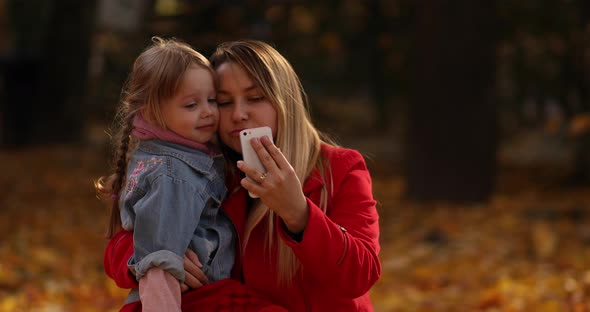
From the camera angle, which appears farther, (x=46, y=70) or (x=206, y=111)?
(x=46, y=70)

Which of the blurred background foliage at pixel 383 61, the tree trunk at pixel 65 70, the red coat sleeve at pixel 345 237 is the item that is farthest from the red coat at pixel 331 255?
the tree trunk at pixel 65 70

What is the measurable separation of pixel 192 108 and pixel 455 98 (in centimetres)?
520

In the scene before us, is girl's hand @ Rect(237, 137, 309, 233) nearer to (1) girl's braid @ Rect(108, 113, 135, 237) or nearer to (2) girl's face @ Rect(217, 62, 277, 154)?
(2) girl's face @ Rect(217, 62, 277, 154)

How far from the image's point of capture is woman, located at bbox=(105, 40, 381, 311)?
101 inches

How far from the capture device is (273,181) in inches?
91.4

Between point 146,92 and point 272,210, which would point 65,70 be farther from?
point 272,210

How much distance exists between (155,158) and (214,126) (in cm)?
21

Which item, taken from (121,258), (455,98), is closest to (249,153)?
(121,258)

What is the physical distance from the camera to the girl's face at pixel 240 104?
103 inches

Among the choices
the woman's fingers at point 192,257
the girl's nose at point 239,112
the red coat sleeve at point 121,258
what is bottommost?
the red coat sleeve at point 121,258

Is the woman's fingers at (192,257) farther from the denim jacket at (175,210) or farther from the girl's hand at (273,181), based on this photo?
the girl's hand at (273,181)

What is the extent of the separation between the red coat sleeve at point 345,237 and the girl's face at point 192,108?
40 centimetres

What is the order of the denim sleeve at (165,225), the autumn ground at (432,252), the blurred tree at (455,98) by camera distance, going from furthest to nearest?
1. the blurred tree at (455,98)
2. the autumn ground at (432,252)
3. the denim sleeve at (165,225)

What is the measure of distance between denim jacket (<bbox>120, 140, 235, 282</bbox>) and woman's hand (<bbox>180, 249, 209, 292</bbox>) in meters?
0.02
